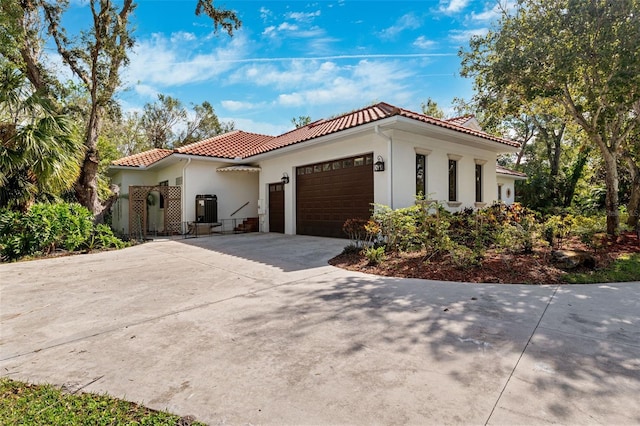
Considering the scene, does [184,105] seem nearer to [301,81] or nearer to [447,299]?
[301,81]

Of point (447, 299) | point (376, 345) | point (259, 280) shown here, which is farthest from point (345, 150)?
point (376, 345)

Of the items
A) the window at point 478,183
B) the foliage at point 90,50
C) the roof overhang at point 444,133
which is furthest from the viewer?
the window at point 478,183

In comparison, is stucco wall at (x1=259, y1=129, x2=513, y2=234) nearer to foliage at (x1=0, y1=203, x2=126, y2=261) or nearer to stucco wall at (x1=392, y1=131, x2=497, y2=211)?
stucco wall at (x1=392, y1=131, x2=497, y2=211)

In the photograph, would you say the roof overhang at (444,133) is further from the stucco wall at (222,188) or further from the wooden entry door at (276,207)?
the stucco wall at (222,188)

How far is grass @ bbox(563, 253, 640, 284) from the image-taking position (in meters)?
5.36

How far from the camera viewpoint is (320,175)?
1202 cm

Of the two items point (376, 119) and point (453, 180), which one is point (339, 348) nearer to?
point (376, 119)

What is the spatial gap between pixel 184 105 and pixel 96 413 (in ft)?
104

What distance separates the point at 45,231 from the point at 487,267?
1104cm

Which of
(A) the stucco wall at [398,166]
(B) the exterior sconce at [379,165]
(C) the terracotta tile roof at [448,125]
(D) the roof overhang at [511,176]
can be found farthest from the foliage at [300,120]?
(B) the exterior sconce at [379,165]

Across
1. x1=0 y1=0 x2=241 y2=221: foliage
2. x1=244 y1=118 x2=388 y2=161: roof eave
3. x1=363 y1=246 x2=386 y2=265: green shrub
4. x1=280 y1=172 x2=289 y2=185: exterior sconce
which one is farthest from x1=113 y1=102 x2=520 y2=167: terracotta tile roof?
x1=363 y1=246 x2=386 y2=265: green shrub

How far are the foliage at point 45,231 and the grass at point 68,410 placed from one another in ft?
27.2

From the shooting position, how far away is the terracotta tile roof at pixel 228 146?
46.3 feet

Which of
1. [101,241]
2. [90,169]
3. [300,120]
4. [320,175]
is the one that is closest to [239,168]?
[320,175]
